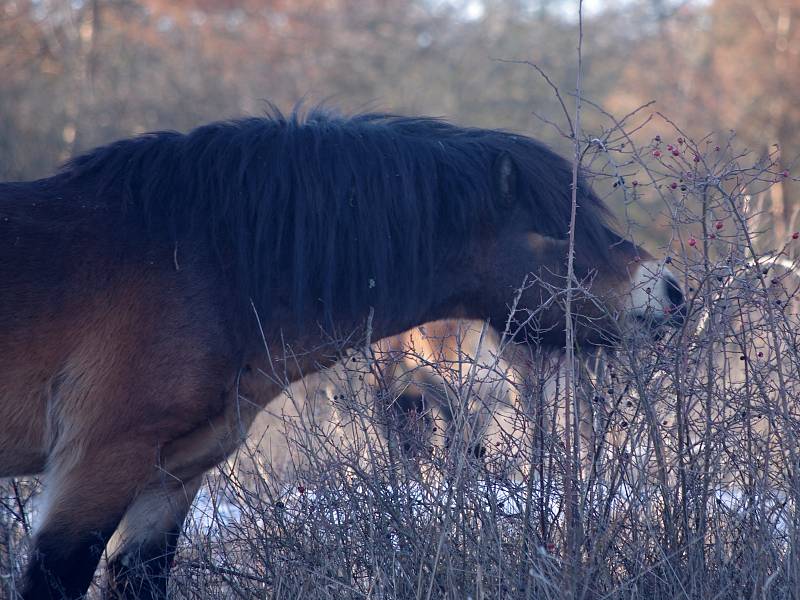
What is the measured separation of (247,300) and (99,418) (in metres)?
0.62

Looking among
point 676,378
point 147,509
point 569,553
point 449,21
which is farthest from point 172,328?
point 449,21

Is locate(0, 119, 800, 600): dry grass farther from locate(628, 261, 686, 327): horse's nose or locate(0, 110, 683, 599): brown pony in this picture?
locate(0, 110, 683, 599): brown pony

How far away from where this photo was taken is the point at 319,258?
10.5 feet

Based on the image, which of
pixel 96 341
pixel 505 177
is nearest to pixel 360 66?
pixel 505 177

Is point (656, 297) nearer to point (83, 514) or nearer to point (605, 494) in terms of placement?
point (605, 494)

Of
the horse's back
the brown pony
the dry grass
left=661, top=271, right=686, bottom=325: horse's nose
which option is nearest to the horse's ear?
the brown pony

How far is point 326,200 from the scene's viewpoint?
323 cm

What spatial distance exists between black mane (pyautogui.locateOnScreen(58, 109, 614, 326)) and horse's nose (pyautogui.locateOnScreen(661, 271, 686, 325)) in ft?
0.87

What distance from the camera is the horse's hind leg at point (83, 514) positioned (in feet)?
9.42

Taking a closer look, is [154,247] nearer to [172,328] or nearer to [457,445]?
[172,328]

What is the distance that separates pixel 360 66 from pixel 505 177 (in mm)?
16444

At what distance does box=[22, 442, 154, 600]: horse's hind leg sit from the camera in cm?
287

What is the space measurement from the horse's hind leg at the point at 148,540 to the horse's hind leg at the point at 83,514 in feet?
1.05

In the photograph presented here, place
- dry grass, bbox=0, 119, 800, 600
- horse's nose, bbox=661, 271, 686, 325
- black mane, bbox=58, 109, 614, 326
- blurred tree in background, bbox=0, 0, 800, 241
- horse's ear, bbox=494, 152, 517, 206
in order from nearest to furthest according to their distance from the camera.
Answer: dry grass, bbox=0, 119, 800, 600, horse's nose, bbox=661, 271, 686, 325, black mane, bbox=58, 109, 614, 326, horse's ear, bbox=494, 152, 517, 206, blurred tree in background, bbox=0, 0, 800, 241
